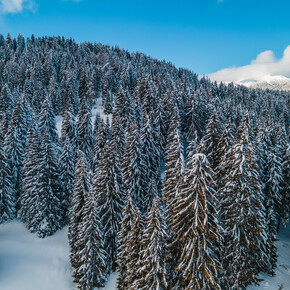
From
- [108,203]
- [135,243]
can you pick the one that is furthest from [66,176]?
[135,243]

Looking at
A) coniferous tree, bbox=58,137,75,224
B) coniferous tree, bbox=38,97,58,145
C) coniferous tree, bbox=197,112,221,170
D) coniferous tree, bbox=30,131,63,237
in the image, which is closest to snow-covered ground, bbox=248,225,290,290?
coniferous tree, bbox=197,112,221,170

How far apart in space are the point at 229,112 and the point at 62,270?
168ft

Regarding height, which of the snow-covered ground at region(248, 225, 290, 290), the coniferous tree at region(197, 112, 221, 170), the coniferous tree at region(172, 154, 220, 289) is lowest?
the snow-covered ground at region(248, 225, 290, 290)

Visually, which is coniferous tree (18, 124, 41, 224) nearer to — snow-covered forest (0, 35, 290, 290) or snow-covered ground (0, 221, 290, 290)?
snow-covered forest (0, 35, 290, 290)

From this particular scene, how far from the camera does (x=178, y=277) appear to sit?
58.1 feet

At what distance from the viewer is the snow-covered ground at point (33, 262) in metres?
25.7

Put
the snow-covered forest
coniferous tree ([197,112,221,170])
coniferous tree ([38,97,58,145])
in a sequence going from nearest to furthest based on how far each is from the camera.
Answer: the snow-covered forest
coniferous tree ([197,112,221,170])
coniferous tree ([38,97,58,145])

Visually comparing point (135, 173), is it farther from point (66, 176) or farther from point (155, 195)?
point (66, 176)

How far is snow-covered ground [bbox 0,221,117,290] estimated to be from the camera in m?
25.7

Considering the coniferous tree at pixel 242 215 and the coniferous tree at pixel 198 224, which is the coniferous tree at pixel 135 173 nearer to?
the coniferous tree at pixel 242 215

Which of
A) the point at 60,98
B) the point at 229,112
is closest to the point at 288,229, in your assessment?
the point at 229,112

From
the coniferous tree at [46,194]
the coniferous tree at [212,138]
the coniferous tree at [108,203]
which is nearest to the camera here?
the coniferous tree at [108,203]

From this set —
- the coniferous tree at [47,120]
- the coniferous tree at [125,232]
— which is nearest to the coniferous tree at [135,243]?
the coniferous tree at [125,232]

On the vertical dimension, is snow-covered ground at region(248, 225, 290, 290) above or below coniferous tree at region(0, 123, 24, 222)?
below
